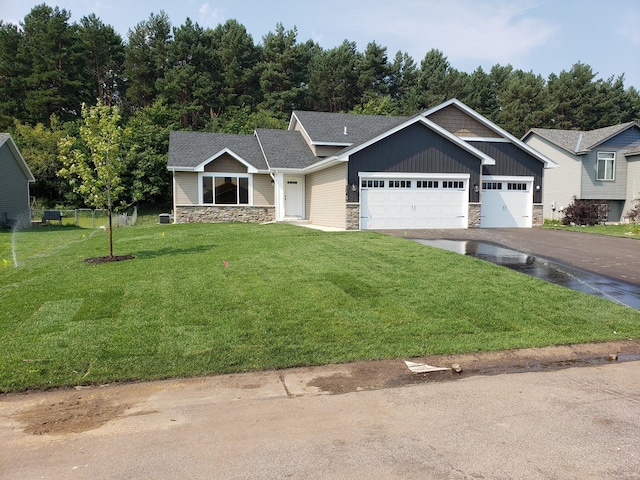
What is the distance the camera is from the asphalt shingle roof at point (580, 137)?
27016mm

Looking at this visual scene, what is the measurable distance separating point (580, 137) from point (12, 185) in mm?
34270

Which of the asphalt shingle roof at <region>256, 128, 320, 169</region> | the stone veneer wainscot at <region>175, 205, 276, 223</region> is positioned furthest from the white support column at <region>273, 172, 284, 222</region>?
the stone veneer wainscot at <region>175, 205, 276, 223</region>

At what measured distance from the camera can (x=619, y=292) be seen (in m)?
8.16

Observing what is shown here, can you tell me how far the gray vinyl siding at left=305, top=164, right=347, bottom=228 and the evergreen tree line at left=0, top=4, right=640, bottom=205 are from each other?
17.5m

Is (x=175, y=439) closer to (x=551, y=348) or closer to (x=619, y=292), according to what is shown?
(x=551, y=348)

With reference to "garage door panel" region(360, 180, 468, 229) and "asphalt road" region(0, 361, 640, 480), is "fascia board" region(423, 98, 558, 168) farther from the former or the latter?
"asphalt road" region(0, 361, 640, 480)

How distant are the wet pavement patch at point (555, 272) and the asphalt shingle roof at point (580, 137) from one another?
1827cm

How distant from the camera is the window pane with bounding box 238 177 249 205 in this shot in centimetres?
2430

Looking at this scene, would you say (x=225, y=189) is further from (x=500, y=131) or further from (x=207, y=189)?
(x=500, y=131)

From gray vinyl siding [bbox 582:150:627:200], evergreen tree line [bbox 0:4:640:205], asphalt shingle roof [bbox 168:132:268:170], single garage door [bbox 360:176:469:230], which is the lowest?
single garage door [bbox 360:176:469:230]

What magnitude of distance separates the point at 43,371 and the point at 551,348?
588cm

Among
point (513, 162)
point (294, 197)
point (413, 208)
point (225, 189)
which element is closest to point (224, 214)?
point (225, 189)

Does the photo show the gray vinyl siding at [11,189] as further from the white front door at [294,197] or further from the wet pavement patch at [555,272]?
the wet pavement patch at [555,272]

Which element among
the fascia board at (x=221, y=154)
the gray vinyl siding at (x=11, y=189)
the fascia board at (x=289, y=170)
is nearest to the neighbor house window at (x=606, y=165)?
the fascia board at (x=289, y=170)
